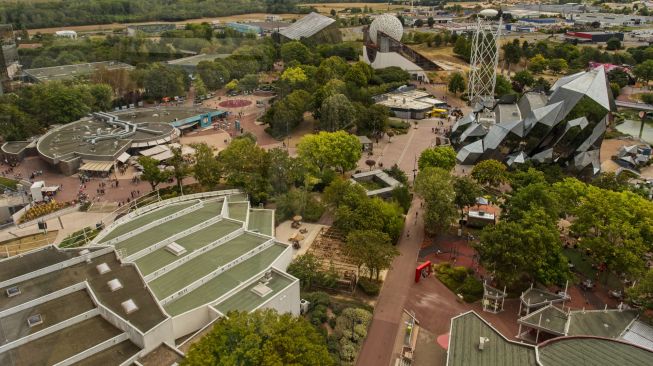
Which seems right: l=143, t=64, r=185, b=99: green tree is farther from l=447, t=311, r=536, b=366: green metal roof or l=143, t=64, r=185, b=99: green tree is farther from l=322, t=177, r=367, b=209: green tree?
l=447, t=311, r=536, b=366: green metal roof

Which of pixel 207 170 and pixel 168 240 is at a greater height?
pixel 207 170

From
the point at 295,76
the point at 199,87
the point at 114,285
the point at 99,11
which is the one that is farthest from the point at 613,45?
the point at 99,11

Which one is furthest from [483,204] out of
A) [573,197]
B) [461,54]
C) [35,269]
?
[461,54]

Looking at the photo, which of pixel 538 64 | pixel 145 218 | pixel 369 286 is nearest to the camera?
pixel 369 286

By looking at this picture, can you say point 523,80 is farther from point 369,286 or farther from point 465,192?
point 369,286

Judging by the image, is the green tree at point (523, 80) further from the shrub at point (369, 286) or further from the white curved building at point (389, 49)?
the shrub at point (369, 286)

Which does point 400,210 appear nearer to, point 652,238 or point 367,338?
point 367,338
